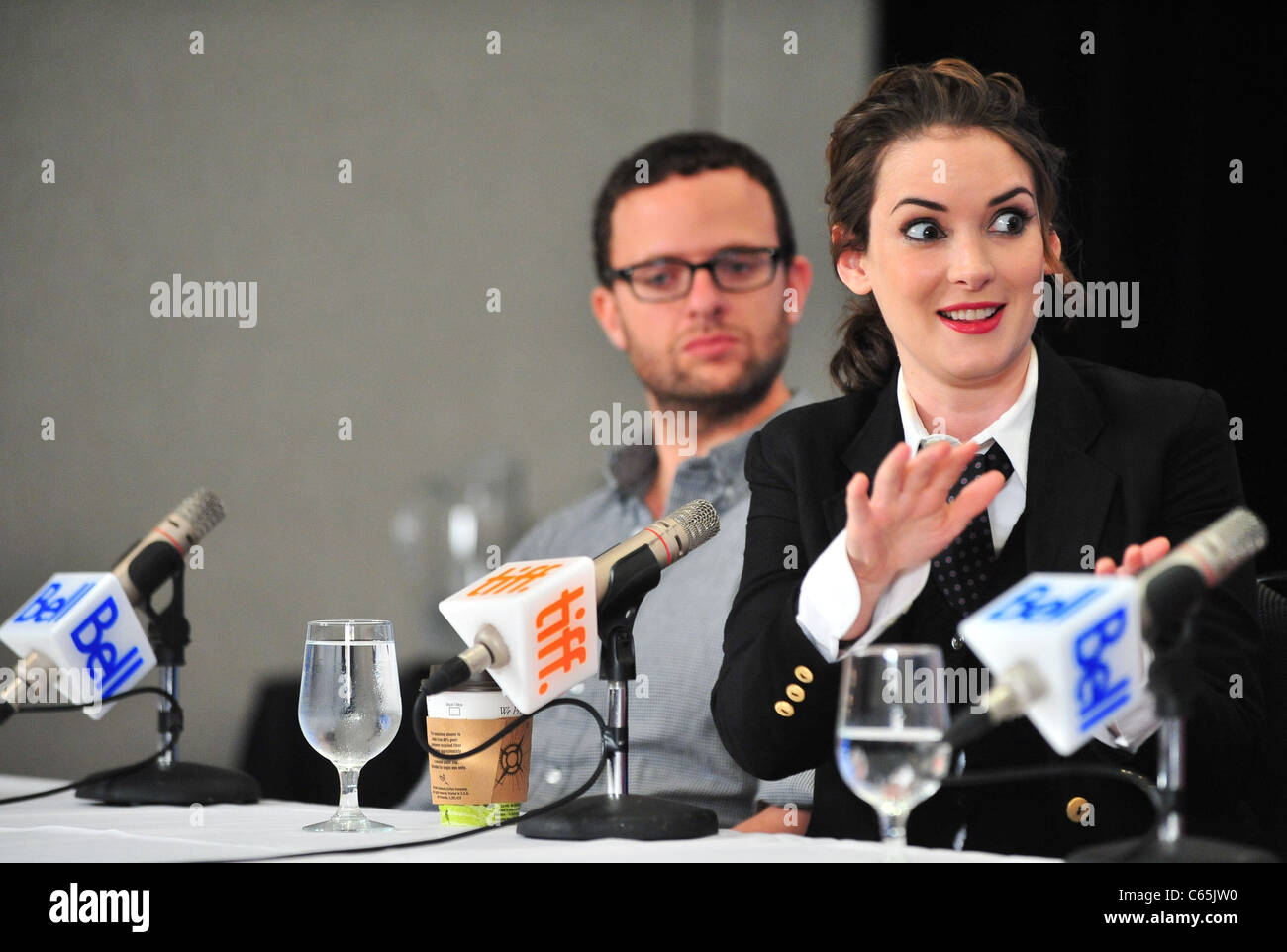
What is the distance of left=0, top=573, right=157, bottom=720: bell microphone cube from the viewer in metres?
1.53

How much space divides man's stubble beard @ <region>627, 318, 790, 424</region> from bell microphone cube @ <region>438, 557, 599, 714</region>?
1.22 meters

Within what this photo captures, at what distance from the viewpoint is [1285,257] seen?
7.20ft

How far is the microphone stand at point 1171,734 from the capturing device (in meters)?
0.92

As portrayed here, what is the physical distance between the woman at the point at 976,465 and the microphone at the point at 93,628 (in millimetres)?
659

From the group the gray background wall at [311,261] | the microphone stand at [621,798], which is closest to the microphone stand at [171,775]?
the microphone stand at [621,798]

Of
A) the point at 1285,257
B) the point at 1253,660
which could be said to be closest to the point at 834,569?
the point at 1253,660

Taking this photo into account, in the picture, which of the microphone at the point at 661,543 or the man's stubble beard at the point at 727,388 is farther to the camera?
the man's stubble beard at the point at 727,388

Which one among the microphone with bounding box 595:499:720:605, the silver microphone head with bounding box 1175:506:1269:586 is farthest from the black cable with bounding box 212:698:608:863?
the silver microphone head with bounding box 1175:506:1269:586

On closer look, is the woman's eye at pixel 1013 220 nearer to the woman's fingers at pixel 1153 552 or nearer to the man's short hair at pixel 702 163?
the woman's fingers at pixel 1153 552

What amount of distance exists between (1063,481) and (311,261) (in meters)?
2.94

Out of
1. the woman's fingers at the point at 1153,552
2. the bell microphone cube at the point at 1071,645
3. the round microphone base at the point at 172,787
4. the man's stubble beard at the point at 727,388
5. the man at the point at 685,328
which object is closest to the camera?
the bell microphone cube at the point at 1071,645

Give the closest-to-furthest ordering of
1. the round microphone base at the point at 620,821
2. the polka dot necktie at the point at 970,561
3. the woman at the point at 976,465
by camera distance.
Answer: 1. the round microphone base at the point at 620,821
2. the woman at the point at 976,465
3. the polka dot necktie at the point at 970,561
